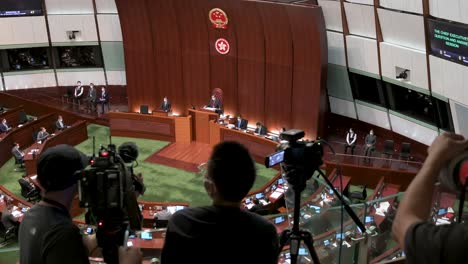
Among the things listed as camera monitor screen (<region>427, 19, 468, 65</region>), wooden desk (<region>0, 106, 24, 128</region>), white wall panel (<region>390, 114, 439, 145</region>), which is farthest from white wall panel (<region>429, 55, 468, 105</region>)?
wooden desk (<region>0, 106, 24, 128</region>)

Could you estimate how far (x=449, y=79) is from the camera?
11.5 m

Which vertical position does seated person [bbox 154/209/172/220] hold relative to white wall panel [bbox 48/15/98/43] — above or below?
below

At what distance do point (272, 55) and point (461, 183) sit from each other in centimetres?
1311

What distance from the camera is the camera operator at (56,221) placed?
2119 millimetres

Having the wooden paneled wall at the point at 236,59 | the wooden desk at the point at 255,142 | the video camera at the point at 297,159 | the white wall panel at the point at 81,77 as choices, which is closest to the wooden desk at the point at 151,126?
the wooden paneled wall at the point at 236,59

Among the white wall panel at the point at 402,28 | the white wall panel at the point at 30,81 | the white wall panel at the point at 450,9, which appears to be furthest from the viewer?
the white wall panel at the point at 30,81

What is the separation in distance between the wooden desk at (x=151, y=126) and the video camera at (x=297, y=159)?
12257 mm

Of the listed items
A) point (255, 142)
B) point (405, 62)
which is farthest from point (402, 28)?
point (255, 142)

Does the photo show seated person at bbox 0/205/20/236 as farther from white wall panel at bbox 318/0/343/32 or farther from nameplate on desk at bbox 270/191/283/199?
white wall panel at bbox 318/0/343/32

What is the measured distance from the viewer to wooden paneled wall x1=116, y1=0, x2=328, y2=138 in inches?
550

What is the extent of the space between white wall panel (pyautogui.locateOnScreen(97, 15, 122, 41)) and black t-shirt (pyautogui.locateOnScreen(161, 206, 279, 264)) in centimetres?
1658

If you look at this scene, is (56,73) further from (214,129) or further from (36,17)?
(214,129)

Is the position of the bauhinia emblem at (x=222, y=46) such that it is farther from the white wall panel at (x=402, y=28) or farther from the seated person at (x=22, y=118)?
the seated person at (x=22, y=118)

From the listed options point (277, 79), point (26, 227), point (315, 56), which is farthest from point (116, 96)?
point (26, 227)
